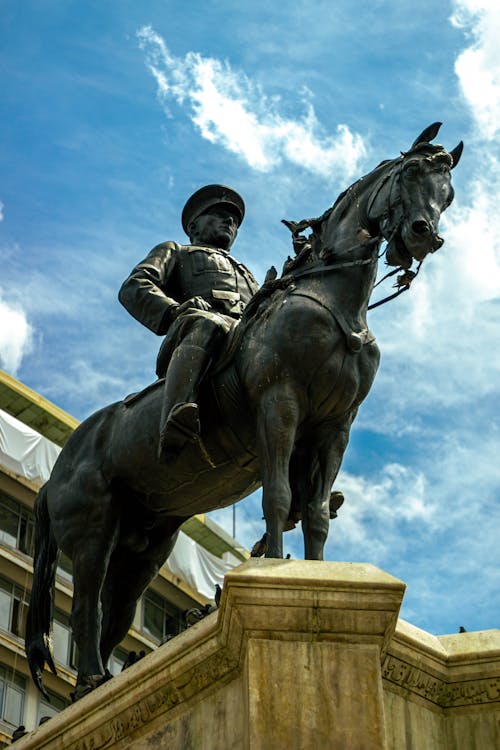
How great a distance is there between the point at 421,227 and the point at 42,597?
5.45 metres

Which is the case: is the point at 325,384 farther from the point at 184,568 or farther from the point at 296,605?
the point at 184,568

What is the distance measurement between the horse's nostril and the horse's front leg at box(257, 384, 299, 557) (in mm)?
1718

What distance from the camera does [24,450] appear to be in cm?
4853

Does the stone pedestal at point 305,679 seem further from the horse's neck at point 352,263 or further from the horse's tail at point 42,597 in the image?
the horse's tail at point 42,597

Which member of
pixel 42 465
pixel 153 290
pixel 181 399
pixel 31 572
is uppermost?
pixel 42 465

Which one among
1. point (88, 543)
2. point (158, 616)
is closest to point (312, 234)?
point (88, 543)

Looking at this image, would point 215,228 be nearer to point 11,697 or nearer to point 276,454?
point 276,454

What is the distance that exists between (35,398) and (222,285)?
3709 centimetres

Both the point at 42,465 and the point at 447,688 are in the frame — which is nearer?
the point at 447,688

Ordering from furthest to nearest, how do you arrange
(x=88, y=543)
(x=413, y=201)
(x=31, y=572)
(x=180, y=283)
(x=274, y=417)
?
(x=31, y=572) < (x=180, y=283) < (x=88, y=543) < (x=413, y=201) < (x=274, y=417)

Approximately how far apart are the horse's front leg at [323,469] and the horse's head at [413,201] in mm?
1550

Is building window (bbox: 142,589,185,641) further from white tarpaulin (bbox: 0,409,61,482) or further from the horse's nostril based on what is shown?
the horse's nostril

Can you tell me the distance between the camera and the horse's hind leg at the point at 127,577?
15.5 meters

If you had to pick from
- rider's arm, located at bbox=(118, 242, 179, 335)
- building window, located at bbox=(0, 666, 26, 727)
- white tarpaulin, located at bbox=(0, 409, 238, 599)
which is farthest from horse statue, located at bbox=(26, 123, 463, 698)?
white tarpaulin, located at bbox=(0, 409, 238, 599)
